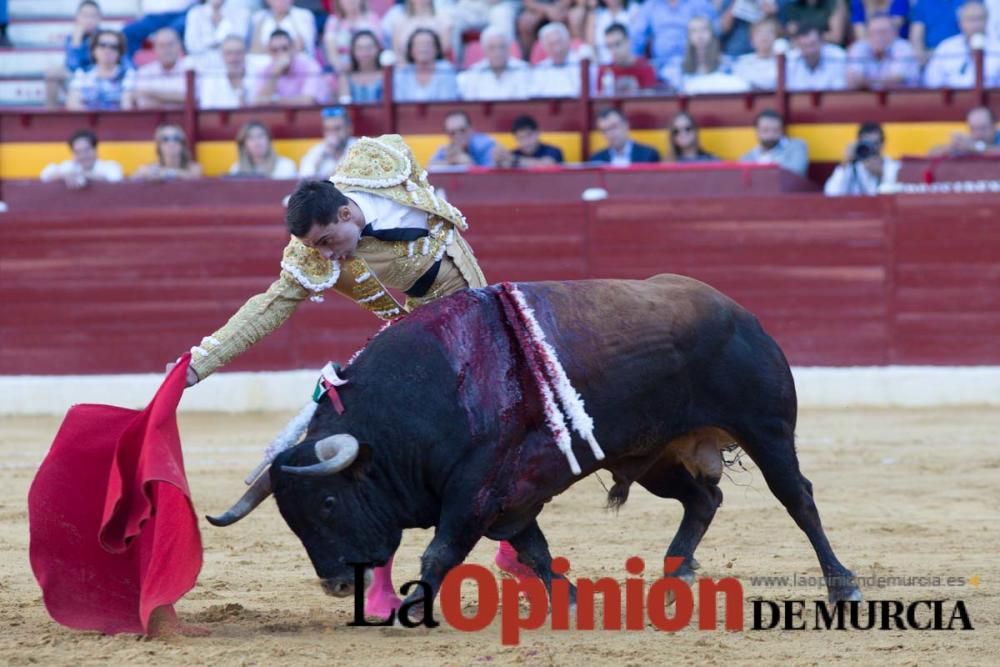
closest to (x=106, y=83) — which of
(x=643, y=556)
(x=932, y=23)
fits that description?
(x=932, y=23)

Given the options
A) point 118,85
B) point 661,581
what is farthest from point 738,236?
point 661,581

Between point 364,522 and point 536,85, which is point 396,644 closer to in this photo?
point 364,522

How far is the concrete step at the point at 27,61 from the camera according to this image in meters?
10.9

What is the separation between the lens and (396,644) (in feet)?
12.4

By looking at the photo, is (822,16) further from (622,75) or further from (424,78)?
(424,78)

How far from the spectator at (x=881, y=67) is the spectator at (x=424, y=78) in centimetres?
225

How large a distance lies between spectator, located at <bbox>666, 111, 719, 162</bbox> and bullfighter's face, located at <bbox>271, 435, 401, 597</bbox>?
535cm

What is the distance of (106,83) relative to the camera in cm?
1004

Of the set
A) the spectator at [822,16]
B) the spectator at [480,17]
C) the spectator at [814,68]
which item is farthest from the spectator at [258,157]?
the spectator at [822,16]

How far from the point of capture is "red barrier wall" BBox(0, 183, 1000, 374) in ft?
28.9

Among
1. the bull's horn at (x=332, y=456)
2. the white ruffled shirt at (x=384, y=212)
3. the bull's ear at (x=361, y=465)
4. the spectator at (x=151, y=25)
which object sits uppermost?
the spectator at (x=151, y=25)

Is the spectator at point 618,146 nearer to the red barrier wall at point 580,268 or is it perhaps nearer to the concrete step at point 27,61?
the red barrier wall at point 580,268

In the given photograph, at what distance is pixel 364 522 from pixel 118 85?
22.1ft

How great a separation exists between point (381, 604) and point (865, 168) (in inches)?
214
